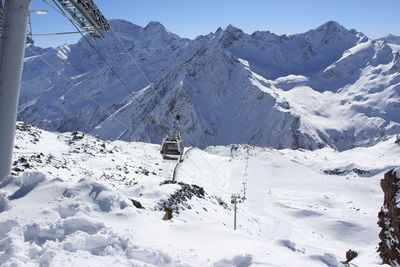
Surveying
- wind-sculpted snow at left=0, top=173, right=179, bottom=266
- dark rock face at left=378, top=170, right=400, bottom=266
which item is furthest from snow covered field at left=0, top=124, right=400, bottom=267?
dark rock face at left=378, top=170, right=400, bottom=266

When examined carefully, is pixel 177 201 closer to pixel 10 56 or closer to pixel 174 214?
pixel 174 214

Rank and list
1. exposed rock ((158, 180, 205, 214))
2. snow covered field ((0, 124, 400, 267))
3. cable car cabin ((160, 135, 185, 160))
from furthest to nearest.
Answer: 1. cable car cabin ((160, 135, 185, 160))
2. exposed rock ((158, 180, 205, 214))
3. snow covered field ((0, 124, 400, 267))

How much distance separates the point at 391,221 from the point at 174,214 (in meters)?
10.7

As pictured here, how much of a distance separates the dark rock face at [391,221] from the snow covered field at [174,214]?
30.2 inches

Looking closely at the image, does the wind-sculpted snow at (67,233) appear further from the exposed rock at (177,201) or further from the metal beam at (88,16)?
the exposed rock at (177,201)

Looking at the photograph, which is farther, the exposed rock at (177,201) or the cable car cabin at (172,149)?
the cable car cabin at (172,149)

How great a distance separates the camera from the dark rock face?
14.6 meters

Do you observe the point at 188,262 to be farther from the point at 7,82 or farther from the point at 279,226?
the point at 279,226

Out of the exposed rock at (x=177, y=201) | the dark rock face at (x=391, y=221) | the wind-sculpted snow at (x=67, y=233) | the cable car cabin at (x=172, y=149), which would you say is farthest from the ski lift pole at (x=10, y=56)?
the cable car cabin at (x=172, y=149)

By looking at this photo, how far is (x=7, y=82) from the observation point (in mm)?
10219

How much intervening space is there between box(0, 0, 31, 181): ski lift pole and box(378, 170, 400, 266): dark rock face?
517 inches

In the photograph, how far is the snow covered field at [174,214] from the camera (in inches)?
340

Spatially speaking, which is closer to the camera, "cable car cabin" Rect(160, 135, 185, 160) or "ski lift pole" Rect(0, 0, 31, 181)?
"ski lift pole" Rect(0, 0, 31, 181)

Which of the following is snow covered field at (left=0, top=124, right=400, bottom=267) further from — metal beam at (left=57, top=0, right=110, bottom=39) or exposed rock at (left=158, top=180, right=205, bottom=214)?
metal beam at (left=57, top=0, right=110, bottom=39)
